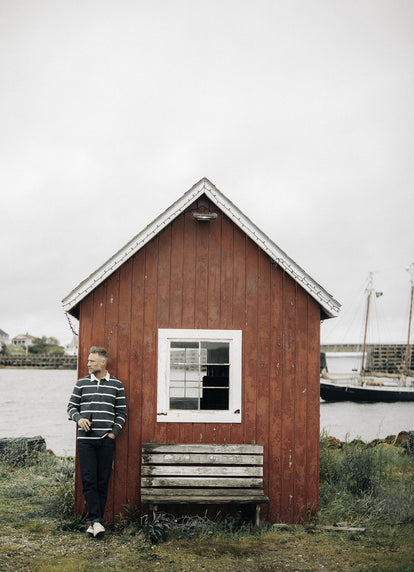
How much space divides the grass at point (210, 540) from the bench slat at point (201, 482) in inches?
17.6

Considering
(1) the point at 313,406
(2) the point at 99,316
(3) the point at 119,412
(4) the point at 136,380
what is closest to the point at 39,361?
(2) the point at 99,316

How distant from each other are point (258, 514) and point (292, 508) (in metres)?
0.82

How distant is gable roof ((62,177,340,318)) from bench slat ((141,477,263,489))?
2553 mm

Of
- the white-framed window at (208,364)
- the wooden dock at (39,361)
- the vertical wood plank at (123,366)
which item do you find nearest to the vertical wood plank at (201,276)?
the white-framed window at (208,364)

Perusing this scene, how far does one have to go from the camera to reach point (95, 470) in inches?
281

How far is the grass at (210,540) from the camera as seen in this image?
239 inches

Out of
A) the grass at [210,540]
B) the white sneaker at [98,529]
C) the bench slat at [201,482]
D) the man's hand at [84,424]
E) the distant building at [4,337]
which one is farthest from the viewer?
the distant building at [4,337]

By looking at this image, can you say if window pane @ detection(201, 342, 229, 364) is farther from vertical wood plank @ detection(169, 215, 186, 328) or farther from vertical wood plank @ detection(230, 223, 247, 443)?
vertical wood plank @ detection(169, 215, 186, 328)

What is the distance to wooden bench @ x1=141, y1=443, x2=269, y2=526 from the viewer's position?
7324mm

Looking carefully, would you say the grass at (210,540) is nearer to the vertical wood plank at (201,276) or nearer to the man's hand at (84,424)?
the man's hand at (84,424)

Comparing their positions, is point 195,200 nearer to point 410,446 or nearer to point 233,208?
point 233,208

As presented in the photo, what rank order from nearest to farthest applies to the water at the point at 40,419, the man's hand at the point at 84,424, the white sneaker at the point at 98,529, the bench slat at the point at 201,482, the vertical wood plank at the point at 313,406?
the white sneaker at the point at 98,529, the man's hand at the point at 84,424, the bench slat at the point at 201,482, the vertical wood plank at the point at 313,406, the water at the point at 40,419

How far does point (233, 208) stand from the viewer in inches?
313

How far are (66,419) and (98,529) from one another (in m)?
23.5
